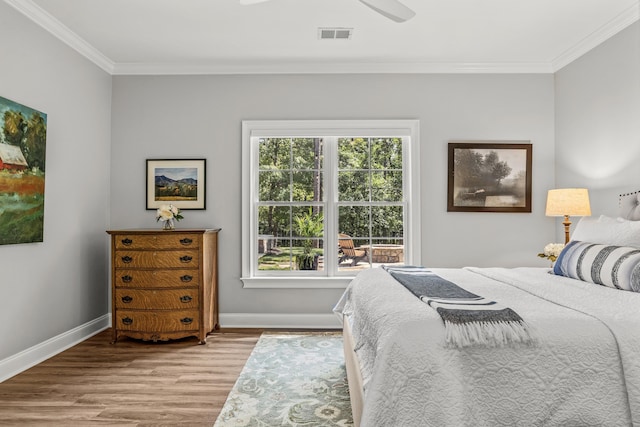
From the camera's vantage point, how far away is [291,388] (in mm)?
2811

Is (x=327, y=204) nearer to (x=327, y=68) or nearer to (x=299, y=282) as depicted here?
(x=299, y=282)

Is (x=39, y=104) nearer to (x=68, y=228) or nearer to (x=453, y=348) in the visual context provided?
(x=68, y=228)

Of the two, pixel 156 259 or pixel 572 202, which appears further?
pixel 156 259

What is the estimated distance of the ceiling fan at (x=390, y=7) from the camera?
2408mm

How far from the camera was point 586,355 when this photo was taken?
59.7 inches

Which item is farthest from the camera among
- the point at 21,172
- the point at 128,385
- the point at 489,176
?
the point at 489,176

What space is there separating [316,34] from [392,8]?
4.52ft

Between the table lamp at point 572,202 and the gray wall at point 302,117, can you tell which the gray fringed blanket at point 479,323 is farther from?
the gray wall at point 302,117

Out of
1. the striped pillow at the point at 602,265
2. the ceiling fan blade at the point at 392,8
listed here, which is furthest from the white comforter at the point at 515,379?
the ceiling fan blade at the point at 392,8

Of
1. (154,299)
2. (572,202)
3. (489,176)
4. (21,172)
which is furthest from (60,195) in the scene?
(572,202)

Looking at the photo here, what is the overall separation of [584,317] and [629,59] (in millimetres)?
2723

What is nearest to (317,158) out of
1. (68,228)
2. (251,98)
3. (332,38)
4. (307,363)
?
(251,98)

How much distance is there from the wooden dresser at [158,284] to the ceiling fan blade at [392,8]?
2400 millimetres

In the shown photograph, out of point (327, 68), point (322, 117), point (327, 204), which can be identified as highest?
point (327, 68)
